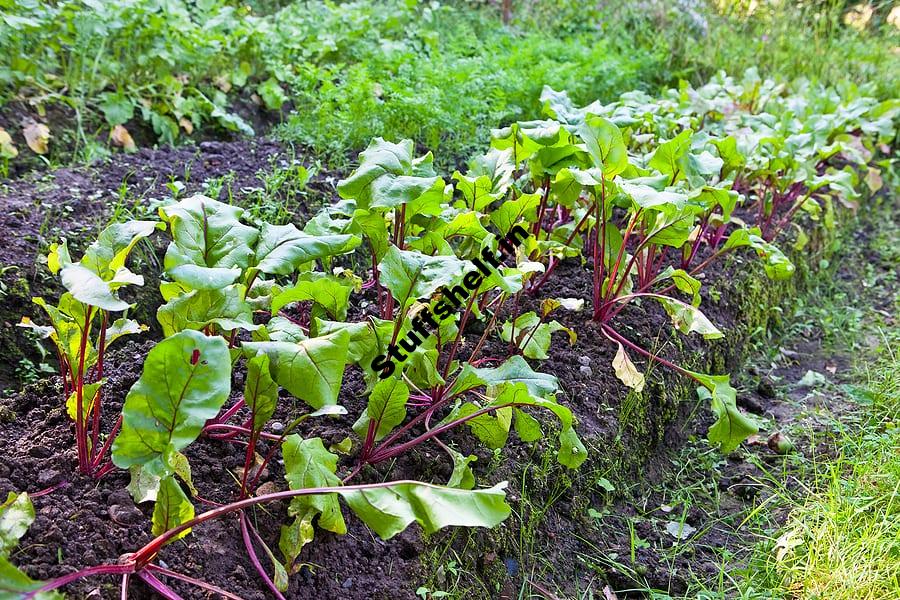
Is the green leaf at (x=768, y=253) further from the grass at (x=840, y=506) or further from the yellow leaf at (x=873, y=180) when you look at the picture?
the yellow leaf at (x=873, y=180)

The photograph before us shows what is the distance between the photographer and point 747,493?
8.18ft

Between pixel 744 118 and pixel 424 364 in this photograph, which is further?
pixel 744 118

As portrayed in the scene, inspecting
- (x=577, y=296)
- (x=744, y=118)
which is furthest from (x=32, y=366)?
(x=744, y=118)

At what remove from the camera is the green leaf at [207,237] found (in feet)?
5.39

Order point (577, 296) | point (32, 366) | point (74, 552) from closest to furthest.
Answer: point (74, 552) < point (32, 366) < point (577, 296)

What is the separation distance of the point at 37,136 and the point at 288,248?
2.21m

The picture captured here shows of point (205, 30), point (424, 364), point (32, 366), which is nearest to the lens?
point (424, 364)

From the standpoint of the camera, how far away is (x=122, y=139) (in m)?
3.54

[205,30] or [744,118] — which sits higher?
[205,30]

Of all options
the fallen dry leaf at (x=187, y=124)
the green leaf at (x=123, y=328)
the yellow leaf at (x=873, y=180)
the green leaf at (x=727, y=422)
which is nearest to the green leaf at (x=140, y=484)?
the green leaf at (x=123, y=328)

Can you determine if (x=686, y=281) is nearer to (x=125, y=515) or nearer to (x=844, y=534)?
(x=844, y=534)

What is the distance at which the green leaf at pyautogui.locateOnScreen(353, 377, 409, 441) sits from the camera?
66.2 inches

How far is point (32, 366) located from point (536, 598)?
161 cm

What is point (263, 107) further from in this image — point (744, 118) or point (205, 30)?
point (744, 118)
